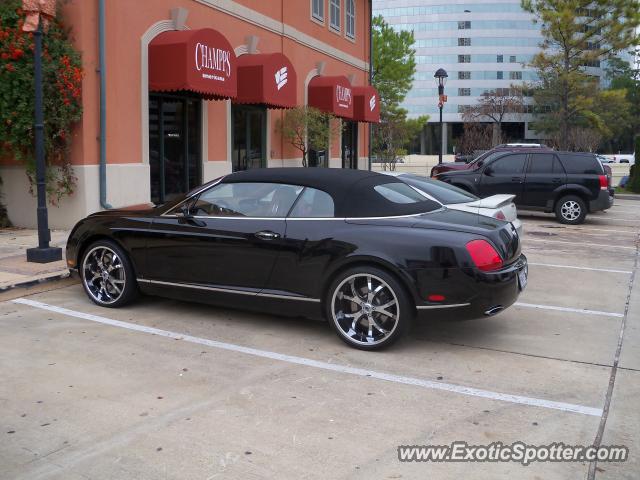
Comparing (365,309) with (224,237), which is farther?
(224,237)

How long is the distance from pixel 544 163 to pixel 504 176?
3.11 feet

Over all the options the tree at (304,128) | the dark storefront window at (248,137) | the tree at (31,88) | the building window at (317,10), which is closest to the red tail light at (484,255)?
the tree at (31,88)

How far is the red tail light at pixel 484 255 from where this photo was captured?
544 centimetres

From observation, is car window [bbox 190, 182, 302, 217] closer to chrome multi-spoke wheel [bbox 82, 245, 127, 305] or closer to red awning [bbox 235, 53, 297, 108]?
chrome multi-spoke wheel [bbox 82, 245, 127, 305]

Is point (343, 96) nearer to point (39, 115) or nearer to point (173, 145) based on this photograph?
point (173, 145)

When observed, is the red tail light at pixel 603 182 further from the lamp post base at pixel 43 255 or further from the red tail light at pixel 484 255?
the lamp post base at pixel 43 255

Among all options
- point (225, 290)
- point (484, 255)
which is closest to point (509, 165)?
point (484, 255)

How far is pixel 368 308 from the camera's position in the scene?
18.4 feet

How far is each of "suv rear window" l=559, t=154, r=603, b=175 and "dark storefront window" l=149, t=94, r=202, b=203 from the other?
8.49 m

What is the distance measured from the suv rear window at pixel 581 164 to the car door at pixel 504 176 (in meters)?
0.94

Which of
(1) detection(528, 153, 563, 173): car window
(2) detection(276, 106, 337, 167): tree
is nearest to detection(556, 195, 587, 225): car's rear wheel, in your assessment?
(1) detection(528, 153, 563, 173): car window

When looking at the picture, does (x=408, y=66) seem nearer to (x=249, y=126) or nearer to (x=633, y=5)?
(x=633, y=5)

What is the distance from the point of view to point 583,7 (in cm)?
3084

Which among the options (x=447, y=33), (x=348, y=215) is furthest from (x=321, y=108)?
(x=447, y=33)
